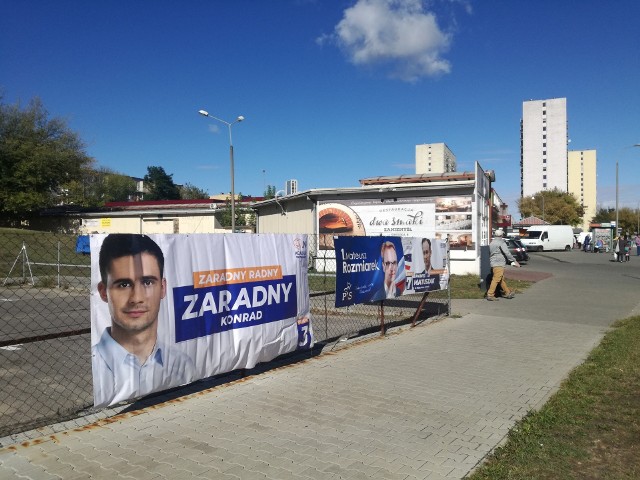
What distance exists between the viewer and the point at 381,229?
2398 centimetres

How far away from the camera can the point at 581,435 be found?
4.67 m

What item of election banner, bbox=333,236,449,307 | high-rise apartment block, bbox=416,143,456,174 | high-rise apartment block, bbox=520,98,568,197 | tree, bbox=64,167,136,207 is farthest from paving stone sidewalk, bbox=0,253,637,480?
high-rise apartment block, bbox=520,98,568,197

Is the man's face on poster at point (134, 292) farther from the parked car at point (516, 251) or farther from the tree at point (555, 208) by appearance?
the tree at point (555, 208)

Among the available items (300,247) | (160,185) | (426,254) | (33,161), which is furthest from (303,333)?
(160,185)

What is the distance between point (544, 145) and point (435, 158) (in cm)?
7509

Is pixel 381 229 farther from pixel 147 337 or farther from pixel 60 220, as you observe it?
Result: pixel 60 220

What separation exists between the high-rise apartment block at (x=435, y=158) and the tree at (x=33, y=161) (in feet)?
126

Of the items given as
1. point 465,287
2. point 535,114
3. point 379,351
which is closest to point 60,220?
point 465,287

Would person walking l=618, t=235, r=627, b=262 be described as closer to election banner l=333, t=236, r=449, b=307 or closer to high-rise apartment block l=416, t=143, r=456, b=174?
high-rise apartment block l=416, t=143, r=456, b=174

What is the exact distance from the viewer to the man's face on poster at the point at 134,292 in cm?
466

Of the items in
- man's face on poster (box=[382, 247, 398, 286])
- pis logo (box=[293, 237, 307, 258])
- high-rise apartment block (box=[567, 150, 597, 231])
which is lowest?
man's face on poster (box=[382, 247, 398, 286])

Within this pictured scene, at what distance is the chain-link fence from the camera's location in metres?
5.45

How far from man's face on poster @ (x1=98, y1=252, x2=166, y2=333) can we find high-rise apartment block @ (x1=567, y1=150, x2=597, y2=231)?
513 ft

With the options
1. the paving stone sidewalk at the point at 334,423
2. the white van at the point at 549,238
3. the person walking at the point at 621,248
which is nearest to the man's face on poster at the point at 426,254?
the paving stone sidewalk at the point at 334,423
